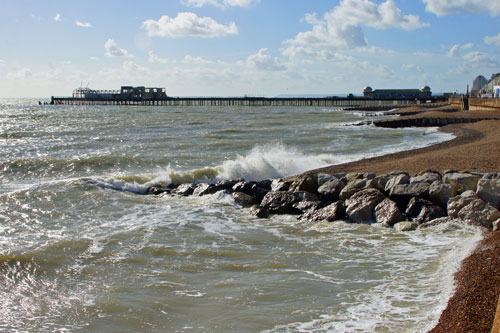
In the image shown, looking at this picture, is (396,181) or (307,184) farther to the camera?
(307,184)

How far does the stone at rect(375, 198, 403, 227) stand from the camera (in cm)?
862

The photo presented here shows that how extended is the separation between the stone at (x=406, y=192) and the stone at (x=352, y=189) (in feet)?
2.45

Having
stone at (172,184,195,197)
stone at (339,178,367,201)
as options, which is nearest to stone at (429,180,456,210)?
stone at (339,178,367,201)

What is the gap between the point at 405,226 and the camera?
327 inches

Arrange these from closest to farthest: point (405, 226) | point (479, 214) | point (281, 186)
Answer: point (479, 214) < point (405, 226) < point (281, 186)

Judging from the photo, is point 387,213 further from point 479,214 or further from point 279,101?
point 279,101

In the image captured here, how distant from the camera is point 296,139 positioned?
27.9 metres

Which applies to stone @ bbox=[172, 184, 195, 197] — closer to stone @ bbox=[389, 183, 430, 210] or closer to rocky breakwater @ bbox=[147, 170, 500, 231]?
rocky breakwater @ bbox=[147, 170, 500, 231]

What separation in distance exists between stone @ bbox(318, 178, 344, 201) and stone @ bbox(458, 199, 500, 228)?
8.93 feet

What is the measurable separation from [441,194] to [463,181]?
66 cm

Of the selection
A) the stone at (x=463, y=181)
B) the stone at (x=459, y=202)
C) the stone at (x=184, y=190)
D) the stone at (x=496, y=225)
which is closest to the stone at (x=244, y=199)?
the stone at (x=184, y=190)

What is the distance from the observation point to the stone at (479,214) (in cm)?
789

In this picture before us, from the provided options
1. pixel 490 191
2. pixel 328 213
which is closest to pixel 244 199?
pixel 328 213

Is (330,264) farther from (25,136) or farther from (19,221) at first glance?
(25,136)
